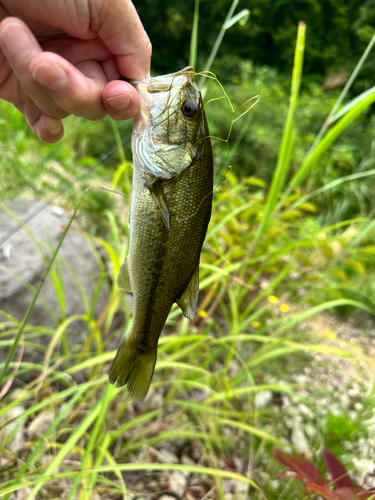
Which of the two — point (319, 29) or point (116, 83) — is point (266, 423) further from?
point (319, 29)

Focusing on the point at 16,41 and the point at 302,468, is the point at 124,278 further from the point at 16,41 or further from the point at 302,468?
the point at 302,468

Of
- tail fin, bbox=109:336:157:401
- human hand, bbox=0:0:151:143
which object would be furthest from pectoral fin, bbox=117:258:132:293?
human hand, bbox=0:0:151:143

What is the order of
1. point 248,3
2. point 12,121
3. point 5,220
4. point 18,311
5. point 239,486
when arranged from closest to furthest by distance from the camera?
point 239,486
point 18,311
point 5,220
point 12,121
point 248,3

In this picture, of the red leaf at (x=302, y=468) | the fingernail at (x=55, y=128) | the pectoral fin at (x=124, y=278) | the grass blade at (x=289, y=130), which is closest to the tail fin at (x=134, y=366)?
the pectoral fin at (x=124, y=278)

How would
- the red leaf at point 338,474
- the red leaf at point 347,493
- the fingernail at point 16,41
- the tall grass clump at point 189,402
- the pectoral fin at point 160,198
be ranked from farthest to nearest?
the tall grass clump at point 189,402 < the red leaf at point 338,474 < the red leaf at point 347,493 < the pectoral fin at point 160,198 < the fingernail at point 16,41

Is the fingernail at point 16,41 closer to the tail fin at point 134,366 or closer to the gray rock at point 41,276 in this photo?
the tail fin at point 134,366

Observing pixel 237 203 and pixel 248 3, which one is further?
pixel 248 3

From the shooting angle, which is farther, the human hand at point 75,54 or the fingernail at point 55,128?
the fingernail at point 55,128

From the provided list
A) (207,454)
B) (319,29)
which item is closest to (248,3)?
(319,29)
